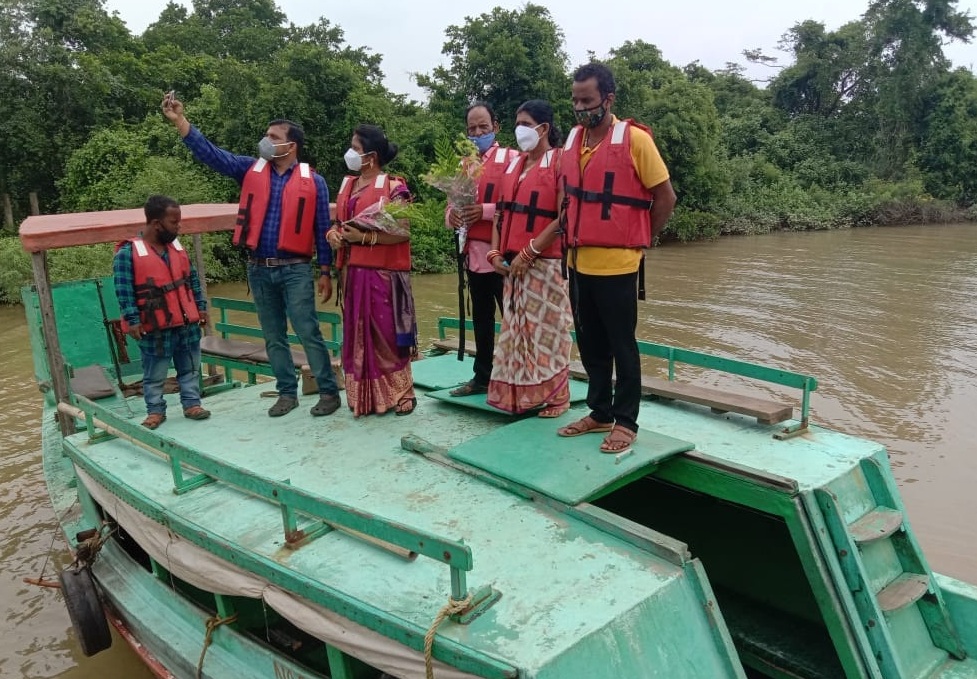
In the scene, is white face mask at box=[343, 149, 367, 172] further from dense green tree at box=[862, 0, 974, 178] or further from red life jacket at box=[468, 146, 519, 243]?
dense green tree at box=[862, 0, 974, 178]

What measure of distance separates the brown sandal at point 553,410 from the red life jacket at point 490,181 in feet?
3.50

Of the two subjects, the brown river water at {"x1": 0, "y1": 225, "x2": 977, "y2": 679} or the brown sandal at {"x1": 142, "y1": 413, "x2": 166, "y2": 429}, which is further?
the brown river water at {"x1": 0, "y1": 225, "x2": 977, "y2": 679}

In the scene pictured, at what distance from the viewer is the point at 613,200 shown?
321 centimetres

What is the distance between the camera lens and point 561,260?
3.79m

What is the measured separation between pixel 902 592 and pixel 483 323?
2594 mm

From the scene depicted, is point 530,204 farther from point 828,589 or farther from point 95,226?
point 95,226

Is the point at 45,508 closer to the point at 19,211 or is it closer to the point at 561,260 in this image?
the point at 561,260

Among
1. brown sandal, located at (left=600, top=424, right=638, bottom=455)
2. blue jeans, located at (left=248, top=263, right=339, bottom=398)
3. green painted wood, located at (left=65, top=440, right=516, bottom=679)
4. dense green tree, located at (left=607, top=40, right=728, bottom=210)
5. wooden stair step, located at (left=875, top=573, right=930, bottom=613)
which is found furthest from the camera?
dense green tree, located at (left=607, top=40, right=728, bottom=210)

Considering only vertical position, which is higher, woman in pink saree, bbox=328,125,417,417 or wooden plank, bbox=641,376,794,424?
woman in pink saree, bbox=328,125,417,417

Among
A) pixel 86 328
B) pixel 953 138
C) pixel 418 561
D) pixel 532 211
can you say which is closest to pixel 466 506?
pixel 418 561

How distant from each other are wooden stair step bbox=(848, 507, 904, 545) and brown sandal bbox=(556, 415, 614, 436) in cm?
116

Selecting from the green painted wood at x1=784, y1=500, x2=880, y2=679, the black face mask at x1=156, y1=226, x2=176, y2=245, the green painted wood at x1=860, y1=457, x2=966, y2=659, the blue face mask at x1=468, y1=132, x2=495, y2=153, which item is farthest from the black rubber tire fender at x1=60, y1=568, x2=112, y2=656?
the green painted wood at x1=860, y1=457, x2=966, y2=659

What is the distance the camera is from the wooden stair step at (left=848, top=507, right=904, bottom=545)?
9.66 ft

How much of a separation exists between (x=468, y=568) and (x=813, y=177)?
119ft
